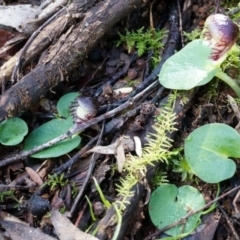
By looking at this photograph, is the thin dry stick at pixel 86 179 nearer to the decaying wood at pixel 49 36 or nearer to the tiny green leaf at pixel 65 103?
the tiny green leaf at pixel 65 103

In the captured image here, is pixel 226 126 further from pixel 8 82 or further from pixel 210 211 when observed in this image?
pixel 8 82

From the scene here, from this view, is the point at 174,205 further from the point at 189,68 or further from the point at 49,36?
the point at 49,36

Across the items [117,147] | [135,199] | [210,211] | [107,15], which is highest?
[107,15]

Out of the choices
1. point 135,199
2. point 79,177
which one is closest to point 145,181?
point 135,199

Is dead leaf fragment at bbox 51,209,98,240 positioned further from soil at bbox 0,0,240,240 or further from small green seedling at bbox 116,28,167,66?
small green seedling at bbox 116,28,167,66

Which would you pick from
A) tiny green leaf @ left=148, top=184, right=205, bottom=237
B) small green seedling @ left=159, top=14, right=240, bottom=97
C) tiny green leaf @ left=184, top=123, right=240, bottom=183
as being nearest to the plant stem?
small green seedling @ left=159, top=14, right=240, bottom=97

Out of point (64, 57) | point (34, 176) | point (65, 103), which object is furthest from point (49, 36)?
point (34, 176)

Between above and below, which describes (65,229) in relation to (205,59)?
below
